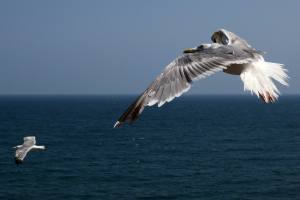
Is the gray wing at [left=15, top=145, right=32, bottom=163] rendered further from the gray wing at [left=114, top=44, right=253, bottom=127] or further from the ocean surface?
A: the ocean surface

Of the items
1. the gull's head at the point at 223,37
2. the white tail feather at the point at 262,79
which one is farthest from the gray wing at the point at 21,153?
the white tail feather at the point at 262,79

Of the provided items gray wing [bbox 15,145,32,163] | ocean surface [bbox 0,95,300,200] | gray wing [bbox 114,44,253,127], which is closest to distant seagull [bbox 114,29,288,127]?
gray wing [bbox 114,44,253,127]

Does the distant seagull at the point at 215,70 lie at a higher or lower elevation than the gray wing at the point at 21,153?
higher

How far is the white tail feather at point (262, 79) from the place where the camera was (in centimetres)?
581

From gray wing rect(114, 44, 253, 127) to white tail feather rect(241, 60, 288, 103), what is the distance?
203mm

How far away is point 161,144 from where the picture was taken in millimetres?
93188

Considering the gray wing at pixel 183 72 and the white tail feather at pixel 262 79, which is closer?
the gray wing at pixel 183 72

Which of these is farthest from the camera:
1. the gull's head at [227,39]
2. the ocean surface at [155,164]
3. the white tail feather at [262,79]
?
the ocean surface at [155,164]

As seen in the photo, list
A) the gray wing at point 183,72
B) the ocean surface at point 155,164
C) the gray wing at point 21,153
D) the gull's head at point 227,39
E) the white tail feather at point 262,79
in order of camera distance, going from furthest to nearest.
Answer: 1. the ocean surface at point 155,164
2. the gray wing at point 21,153
3. the gull's head at point 227,39
4. the white tail feather at point 262,79
5. the gray wing at point 183,72

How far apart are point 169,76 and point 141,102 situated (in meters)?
0.52

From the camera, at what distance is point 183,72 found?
4.91 m

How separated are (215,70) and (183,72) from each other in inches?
10.6

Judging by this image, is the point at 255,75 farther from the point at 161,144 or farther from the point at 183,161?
the point at 161,144

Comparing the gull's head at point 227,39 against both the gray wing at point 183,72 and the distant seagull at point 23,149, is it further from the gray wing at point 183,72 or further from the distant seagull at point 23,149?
the distant seagull at point 23,149
